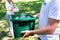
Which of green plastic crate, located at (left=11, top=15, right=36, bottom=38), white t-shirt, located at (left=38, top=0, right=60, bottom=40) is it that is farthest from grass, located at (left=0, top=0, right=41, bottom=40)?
A: white t-shirt, located at (left=38, top=0, right=60, bottom=40)

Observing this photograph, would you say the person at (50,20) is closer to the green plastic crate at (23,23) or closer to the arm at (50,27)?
the arm at (50,27)

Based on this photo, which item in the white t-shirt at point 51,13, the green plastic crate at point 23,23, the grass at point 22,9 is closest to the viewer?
the white t-shirt at point 51,13

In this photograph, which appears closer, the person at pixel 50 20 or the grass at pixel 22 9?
the person at pixel 50 20

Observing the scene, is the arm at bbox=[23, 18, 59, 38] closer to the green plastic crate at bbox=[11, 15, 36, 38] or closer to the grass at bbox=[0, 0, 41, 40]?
the green plastic crate at bbox=[11, 15, 36, 38]

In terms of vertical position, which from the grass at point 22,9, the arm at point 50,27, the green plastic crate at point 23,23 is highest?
the arm at point 50,27

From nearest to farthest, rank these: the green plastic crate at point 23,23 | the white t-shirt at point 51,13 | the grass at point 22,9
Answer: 1. the white t-shirt at point 51,13
2. the green plastic crate at point 23,23
3. the grass at point 22,9

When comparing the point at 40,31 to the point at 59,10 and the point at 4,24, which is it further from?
the point at 4,24

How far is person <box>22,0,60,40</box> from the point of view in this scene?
1874mm

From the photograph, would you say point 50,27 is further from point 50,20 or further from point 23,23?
point 23,23

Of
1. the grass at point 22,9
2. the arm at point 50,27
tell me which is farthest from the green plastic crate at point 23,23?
the grass at point 22,9

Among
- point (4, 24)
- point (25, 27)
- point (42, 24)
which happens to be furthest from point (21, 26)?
point (4, 24)

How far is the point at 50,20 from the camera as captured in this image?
1937mm

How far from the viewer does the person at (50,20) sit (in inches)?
73.8

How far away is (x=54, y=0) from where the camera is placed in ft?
6.04
